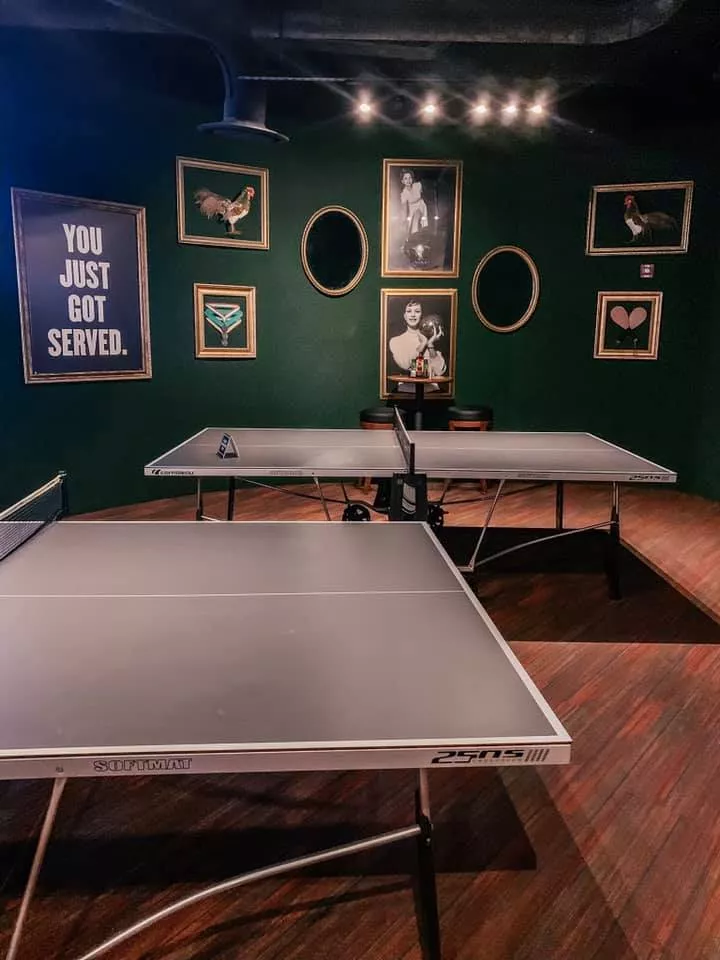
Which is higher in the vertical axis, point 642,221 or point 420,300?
point 642,221

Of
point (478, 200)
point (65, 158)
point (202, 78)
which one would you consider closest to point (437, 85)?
point (478, 200)

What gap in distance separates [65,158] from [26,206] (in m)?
0.51

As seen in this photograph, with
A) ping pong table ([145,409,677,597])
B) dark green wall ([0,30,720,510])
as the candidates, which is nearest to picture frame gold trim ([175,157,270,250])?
dark green wall ([0,30,720,510])

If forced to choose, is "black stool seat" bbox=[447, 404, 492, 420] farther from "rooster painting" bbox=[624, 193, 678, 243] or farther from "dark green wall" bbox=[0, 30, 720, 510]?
"rooster painting" bbox=[624, 193, 678, 243]

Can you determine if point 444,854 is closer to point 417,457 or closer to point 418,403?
point 417,457

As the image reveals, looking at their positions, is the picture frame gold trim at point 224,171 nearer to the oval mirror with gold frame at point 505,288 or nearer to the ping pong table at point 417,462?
the oval mirror with gold frame at point 505,288

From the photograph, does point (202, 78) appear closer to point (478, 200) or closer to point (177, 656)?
point (478, 200)

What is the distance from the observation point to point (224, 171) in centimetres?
644

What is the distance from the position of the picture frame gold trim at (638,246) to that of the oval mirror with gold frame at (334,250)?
6.89ft

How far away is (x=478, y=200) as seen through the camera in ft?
23.3

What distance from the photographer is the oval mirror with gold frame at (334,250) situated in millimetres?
6914

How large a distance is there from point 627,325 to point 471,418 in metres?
1.75

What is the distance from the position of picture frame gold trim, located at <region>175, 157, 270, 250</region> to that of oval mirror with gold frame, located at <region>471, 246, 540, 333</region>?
6.61 ft

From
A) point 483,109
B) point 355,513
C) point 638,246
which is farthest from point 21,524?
point 638,246
